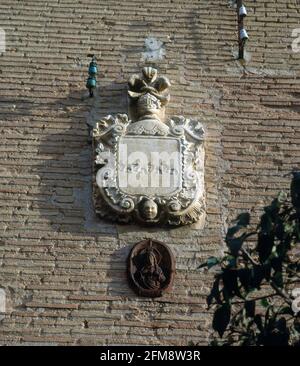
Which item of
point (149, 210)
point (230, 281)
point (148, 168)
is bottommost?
point (230, 281)

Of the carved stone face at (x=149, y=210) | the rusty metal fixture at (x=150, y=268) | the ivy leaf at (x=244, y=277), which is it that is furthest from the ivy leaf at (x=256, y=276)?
the carved stone face at (x=149, y=210)

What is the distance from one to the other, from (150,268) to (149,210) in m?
0.43

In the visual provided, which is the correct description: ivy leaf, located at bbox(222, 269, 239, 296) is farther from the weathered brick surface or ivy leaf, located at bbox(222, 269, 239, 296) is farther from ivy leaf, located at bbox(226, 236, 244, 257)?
the weathered brick surface

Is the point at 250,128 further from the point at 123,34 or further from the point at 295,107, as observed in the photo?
the point at 123,34

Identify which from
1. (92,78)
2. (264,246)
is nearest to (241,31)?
(92,78)

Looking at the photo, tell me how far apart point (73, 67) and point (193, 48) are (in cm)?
97

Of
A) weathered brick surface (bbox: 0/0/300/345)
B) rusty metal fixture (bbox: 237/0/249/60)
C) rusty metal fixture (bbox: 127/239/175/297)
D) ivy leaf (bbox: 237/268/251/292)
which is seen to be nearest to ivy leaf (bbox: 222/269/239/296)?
ivy leaf (bbox: 237/268/251/292)

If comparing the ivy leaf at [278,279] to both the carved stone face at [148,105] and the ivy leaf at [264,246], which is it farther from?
the carved stone face at [148,105]

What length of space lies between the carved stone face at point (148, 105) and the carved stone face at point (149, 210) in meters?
0.80

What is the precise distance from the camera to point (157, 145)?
9.36 m

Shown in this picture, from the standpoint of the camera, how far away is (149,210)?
909cm

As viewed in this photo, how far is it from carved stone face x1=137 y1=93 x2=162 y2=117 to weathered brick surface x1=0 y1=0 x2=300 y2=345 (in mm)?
189

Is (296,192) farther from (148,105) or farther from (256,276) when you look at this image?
(148,105)

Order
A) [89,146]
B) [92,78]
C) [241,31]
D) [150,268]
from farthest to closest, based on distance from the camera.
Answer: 1. [241,31]
2. [92,78]
3. [89,146]
4. [150,268]
